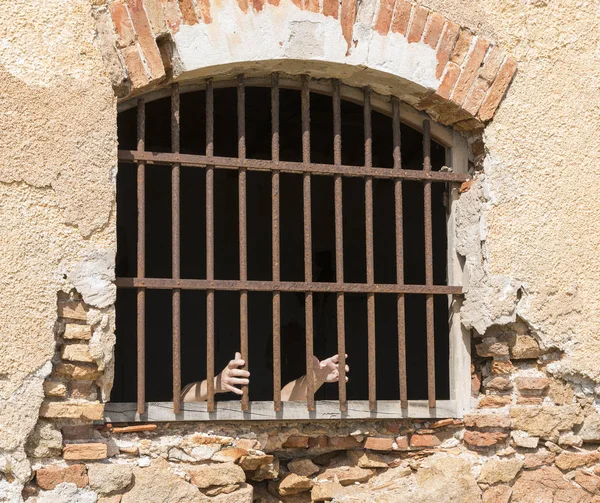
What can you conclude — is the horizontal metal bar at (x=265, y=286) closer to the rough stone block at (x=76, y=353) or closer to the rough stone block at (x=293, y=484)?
the rough stone block at (x=76, y=353)

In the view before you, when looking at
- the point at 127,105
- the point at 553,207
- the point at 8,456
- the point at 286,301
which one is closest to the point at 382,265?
the point at 286,301

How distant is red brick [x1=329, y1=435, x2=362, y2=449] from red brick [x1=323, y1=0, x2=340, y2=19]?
5.93 feet

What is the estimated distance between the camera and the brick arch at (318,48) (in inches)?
125

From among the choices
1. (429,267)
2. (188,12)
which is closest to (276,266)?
(429,267)

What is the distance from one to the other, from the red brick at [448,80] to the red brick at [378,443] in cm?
153

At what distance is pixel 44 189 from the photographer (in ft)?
9.94

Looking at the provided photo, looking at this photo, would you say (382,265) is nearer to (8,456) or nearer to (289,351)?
(289,351)

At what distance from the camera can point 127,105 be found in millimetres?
3334

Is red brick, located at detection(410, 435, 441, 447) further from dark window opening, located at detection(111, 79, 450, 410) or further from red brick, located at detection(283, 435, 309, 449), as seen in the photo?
dark window opening, located at detection(111, 79, 450, 410)

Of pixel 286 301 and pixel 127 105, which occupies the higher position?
pixel 127 105

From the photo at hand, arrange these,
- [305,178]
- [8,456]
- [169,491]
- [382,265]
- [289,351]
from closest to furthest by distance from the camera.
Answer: [8,456] → [169,491] → [305,178] → [382,265] → [289,351]

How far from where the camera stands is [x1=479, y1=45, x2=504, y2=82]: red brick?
3.66 metres

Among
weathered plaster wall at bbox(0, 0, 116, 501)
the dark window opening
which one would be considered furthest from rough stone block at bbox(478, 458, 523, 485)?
the dark window opening

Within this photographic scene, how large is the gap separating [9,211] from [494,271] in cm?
202
